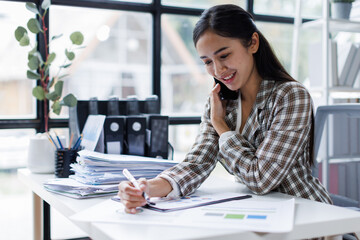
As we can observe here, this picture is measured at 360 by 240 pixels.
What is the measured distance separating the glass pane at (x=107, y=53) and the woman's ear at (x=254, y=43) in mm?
1246

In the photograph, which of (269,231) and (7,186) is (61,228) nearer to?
(7,186)

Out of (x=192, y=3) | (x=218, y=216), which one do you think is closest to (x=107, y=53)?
(x=192, y=3)

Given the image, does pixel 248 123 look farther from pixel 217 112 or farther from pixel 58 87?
pixel 58 87

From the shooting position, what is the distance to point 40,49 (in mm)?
2305

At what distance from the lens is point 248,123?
4.77ft

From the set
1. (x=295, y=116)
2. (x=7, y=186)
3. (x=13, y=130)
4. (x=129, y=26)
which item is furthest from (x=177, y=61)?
(x=295, y=116)

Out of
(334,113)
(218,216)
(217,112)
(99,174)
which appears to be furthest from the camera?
(334,113)

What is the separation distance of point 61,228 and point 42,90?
867 millimetres

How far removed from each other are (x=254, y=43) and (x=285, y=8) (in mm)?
1812

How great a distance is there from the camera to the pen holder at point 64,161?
1.64m

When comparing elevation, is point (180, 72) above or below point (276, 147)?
above

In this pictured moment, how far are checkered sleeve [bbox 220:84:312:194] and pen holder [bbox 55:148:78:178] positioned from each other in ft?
2.05

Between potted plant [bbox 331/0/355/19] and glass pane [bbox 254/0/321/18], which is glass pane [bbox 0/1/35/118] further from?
potted plant [bbox 331/0/355/19]

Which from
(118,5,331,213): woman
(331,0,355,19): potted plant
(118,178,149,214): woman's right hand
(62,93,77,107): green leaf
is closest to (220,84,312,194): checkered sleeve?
(118,5,331,213): woman
